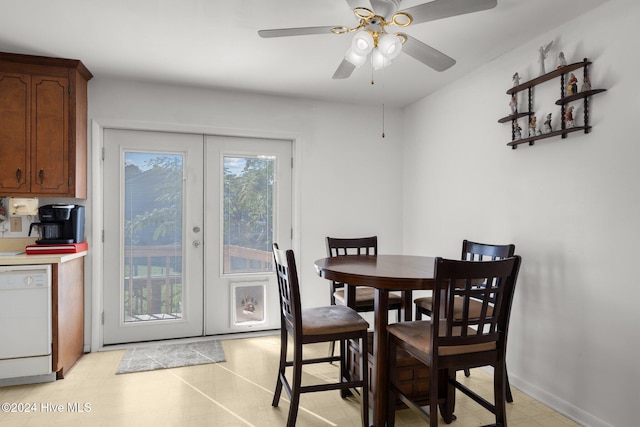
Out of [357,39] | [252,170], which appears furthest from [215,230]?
[357,39]

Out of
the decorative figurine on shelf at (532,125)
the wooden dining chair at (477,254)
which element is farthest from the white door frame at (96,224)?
the decorative figurine on shelf at (532,125)

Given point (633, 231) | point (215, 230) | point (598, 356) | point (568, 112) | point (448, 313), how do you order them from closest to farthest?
point (448, 313), point (633, 231), point (598, 356), point (568, 112), point (215, 230)

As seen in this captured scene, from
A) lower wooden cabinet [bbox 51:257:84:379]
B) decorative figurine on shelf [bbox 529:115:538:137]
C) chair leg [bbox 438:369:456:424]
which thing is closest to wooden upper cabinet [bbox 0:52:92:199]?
lower wooden cabinet [bbox 51:257:84:379]

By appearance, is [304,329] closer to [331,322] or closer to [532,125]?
[331,322]

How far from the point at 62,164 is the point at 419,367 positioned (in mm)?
3062

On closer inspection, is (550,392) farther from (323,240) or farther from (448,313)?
(323,240)

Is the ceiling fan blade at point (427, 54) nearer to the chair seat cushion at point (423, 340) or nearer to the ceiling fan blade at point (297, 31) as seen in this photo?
the ceiling fan blade at point (297, 31)

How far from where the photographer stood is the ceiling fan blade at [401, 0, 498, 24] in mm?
1594

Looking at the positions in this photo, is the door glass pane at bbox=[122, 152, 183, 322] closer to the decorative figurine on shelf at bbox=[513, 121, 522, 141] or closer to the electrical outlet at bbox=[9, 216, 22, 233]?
the electrical outlet at bbox=[9, 216, 22, 233]

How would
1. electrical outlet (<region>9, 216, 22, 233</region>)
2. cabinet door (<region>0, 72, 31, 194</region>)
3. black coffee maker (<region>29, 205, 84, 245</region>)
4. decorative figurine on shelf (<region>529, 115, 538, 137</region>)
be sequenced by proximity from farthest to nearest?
electrical outlet (<region>9, 216, 22, 233</region>) < black coffee maker (<region>29, 205, 84, 245</region>) < cabinet door (<region>0, 72, 31, 194</region>) < decorative figurine on shelf (<region>529, 115, 538, 137</region>)

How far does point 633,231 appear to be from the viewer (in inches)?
77.1

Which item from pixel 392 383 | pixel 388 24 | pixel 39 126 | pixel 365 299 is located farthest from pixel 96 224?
pixel 388 24

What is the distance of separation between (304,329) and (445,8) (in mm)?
1734

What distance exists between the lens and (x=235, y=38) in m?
2.55
